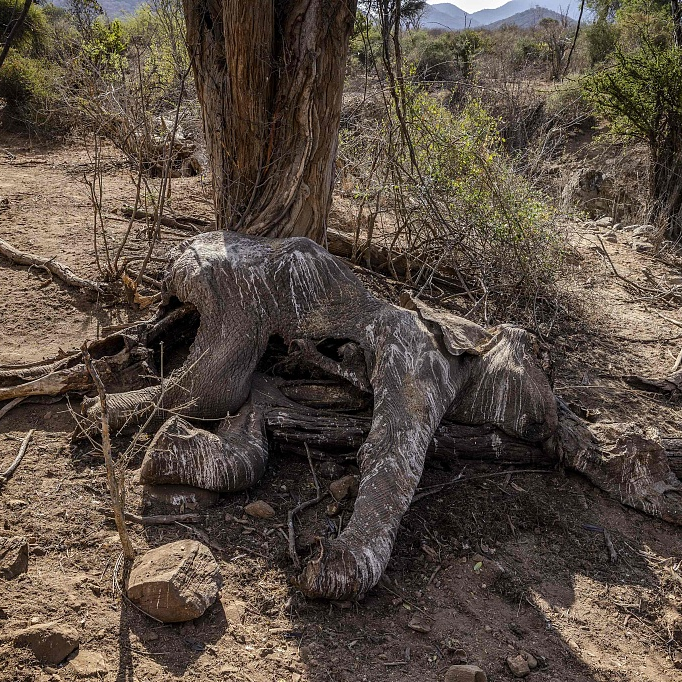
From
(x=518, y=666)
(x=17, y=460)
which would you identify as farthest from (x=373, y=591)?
(x=17, y=460)

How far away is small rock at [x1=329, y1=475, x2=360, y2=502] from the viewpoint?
3338 millimetres

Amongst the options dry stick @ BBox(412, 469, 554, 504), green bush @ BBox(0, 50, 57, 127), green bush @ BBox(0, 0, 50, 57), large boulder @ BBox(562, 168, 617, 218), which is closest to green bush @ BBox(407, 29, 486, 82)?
large boulder @ BBox(562, 168, 617, 218)

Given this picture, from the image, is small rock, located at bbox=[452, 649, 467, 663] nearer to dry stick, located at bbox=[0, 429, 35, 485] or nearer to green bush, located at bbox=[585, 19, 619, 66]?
dry stick, located at bbox=[0, 429, 35, 485]

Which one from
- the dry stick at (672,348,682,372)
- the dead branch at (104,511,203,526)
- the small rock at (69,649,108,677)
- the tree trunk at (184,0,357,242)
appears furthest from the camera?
the dry stick at (672,348,682,372)

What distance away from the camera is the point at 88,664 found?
7.42 ft

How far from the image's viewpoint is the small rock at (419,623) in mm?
2686

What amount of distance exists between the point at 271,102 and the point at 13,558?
123 inches

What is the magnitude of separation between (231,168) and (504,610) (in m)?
3.29

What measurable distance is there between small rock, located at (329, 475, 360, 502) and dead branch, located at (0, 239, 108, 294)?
261cm

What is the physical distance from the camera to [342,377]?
364 cm

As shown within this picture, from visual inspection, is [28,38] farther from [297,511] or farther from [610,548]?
[610,548]

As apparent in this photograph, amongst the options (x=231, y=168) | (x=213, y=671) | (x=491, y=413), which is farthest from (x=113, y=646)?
(x=231, y=168)

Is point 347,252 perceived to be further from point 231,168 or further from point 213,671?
point 213,671

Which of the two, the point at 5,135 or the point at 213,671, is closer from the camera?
the point at 213,671
